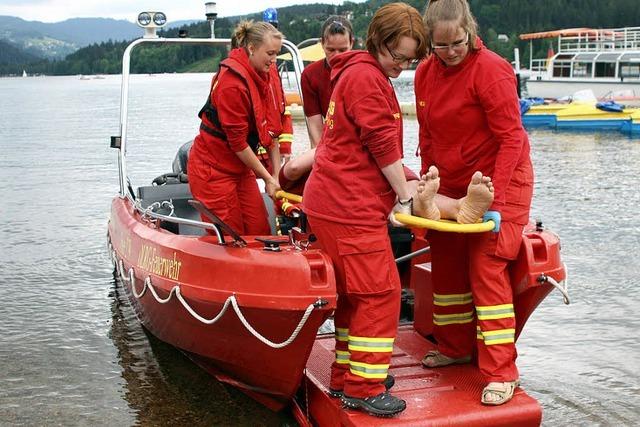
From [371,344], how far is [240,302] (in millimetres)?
643

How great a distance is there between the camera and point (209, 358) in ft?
15.0

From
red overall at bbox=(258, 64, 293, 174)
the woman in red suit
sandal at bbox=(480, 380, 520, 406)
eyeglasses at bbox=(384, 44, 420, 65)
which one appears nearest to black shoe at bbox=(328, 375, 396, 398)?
sandal at bbox=(480, 380, 520, 406)

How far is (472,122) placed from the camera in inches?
145

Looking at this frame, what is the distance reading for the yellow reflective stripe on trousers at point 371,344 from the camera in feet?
11.5

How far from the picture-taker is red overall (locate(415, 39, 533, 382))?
11.8 feet

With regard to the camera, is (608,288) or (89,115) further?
(89,115)

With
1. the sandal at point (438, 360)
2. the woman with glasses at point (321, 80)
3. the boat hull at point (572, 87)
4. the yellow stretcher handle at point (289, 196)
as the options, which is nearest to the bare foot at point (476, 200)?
the sandal at point (438, 360)

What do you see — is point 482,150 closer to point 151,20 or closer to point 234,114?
point 234,114

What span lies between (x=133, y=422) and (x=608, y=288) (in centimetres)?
442

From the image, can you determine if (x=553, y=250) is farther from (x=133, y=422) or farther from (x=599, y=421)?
(x=133, y=422)

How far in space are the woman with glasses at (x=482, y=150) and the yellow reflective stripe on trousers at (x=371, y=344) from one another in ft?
1.63

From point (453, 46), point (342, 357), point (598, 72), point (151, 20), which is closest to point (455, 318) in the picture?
point (342, 357)

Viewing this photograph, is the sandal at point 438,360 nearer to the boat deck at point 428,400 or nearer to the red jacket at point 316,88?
the boat deck at point 428,400

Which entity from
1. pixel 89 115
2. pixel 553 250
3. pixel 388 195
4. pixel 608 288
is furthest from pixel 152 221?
pixel 89 115
